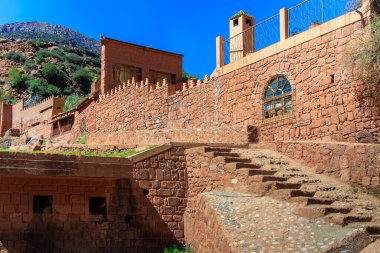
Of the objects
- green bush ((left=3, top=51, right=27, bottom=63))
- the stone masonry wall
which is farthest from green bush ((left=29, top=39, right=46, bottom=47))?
the stone masonry wall

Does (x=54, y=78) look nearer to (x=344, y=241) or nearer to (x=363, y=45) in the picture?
(x=363, y=45)

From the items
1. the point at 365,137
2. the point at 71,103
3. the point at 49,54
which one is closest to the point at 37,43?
the point at 49,54

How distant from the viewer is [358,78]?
1435cm

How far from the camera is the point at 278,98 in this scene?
16969 millimetres

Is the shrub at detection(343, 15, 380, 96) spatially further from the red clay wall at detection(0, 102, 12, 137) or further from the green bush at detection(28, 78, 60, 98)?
the green bush at detection(28, 78, 60, 98)

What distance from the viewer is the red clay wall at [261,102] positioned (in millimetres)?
14695

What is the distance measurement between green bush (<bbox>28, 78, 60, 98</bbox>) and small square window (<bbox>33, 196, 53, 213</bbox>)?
46508 mm

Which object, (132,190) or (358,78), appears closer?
(132,190)

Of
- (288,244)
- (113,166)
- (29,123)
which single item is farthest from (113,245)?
(29,123)

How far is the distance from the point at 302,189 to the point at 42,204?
5.98 meters

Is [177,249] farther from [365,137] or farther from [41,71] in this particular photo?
[41,71]

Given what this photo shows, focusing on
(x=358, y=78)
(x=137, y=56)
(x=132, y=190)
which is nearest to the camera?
(x=132, y=190)

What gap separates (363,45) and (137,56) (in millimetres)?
17101

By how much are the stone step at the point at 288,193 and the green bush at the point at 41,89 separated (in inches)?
1944
